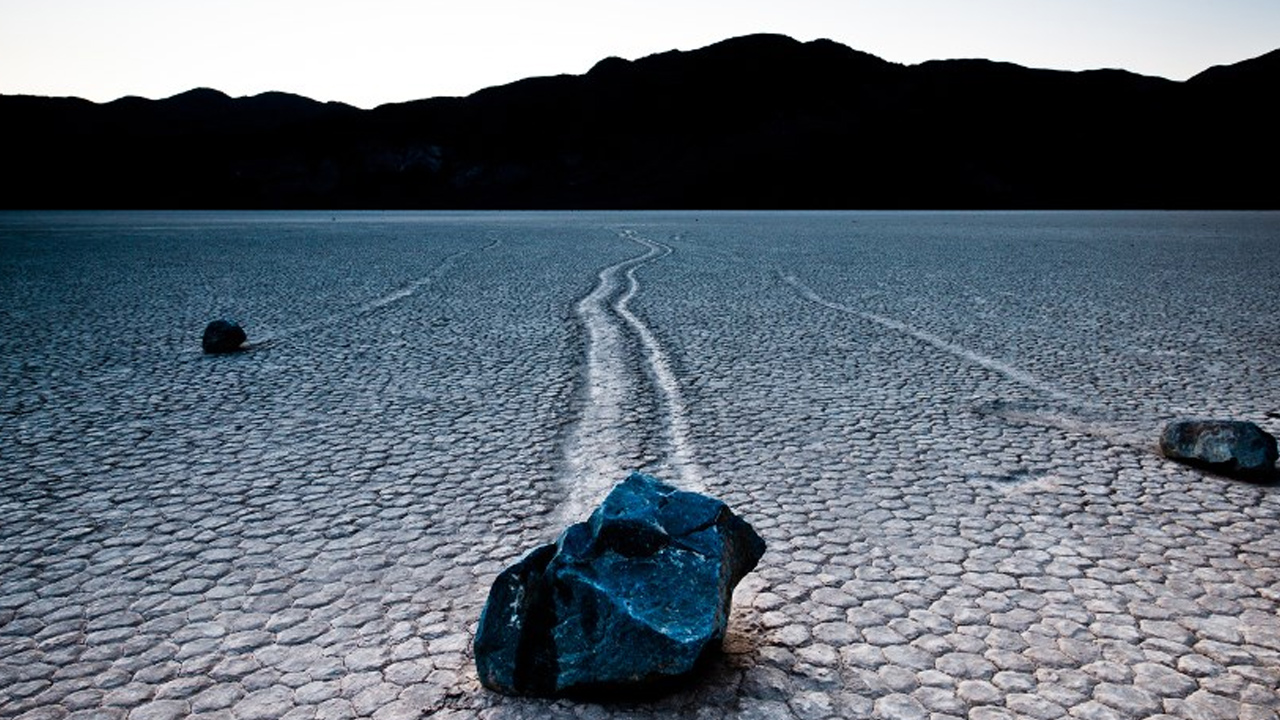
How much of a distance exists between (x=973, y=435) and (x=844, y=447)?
78 cm

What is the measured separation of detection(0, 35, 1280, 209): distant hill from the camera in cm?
6794

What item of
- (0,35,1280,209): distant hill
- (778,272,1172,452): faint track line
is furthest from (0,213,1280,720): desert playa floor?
(0,35,1280,209): distant hill

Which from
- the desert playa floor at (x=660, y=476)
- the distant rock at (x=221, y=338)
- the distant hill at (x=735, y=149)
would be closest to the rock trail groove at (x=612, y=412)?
the desert playa floor at (x=660, y=476)

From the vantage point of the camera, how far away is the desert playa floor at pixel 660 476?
229 cm

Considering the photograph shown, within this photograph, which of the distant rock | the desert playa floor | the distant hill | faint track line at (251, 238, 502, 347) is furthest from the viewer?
the distant hill

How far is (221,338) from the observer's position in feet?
22.7

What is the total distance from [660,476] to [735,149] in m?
77.2

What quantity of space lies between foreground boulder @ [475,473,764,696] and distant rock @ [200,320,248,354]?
18.4 feet

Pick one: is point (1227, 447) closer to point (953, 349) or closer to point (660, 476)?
point (660, 476)

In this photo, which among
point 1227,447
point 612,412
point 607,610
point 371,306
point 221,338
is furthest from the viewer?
point 371,306

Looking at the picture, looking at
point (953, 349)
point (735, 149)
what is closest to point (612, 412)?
point (953, 349)

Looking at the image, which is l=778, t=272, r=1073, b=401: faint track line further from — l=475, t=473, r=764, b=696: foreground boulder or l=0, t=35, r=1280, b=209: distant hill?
l=0, t=35, r=1280, b=209: distant hill

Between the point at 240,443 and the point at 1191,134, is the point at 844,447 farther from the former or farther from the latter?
the point at 1191,134

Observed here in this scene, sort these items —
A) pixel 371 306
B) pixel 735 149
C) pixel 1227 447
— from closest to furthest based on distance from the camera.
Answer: pixel 1227 447, pixel 371 306, pixel 735 149
